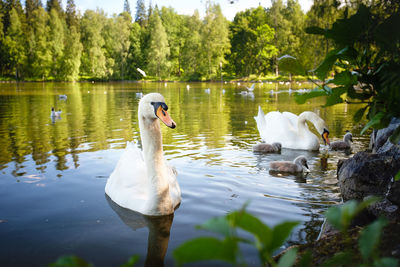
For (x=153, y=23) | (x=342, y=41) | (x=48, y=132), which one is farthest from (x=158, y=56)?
(x=342, y=41)

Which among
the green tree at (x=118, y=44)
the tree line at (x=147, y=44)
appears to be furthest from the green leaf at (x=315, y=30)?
the green tree at (x=118, y=44)

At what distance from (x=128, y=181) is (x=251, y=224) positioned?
4530 millimetres

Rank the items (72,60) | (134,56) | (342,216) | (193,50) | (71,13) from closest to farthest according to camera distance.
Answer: (342,216) < (72,60) < (193,50) < (134,56) < (71,13)

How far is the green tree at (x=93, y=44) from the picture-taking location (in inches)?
2667

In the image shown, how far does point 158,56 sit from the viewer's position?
71062mm

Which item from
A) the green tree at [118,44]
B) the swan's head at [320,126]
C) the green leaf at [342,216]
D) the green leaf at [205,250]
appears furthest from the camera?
the green tree at [118,44]

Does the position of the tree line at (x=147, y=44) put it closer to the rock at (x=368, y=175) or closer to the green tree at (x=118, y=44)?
the green tree at (x=118, y=44)

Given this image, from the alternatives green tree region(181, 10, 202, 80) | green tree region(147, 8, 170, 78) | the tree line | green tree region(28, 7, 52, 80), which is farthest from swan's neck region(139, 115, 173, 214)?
green tree region(181, 10, 202, 80)

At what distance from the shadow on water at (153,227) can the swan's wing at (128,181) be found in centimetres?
17

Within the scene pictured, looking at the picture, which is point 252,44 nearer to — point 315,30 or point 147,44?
point 147,44

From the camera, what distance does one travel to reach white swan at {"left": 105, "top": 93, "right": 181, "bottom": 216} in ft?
15.1

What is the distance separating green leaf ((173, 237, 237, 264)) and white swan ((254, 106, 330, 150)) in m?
8.66

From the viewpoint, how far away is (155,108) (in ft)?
15.4

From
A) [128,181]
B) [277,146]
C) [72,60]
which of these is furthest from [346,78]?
[72,60]
